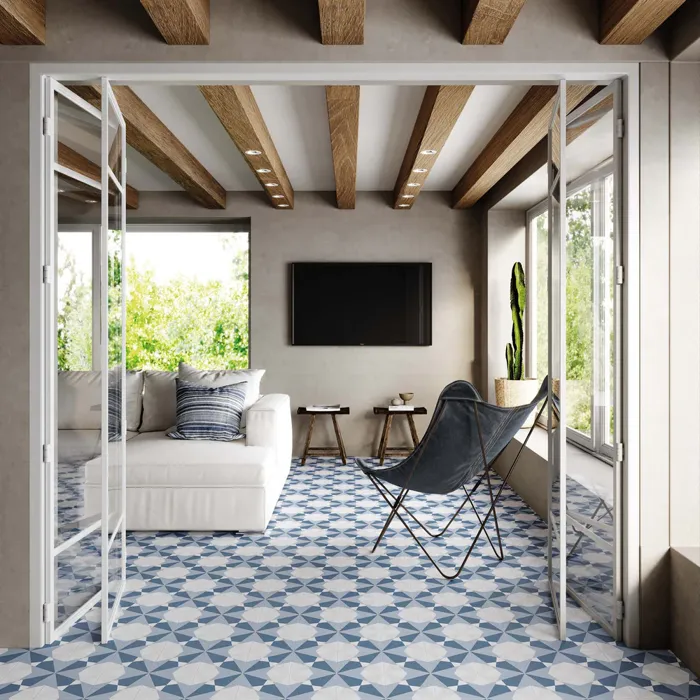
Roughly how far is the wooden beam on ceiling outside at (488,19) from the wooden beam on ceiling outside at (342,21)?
0.40 m

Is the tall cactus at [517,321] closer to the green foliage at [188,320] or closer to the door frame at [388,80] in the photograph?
the green foliage at [188,320]

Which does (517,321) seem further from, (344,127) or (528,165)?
(344,127)

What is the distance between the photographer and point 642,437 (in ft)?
8.82

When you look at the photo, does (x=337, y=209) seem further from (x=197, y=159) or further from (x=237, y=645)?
(x=237, y=645)

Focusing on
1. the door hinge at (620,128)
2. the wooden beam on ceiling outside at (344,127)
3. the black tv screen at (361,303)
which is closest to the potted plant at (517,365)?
the black tv screen at (361,303)

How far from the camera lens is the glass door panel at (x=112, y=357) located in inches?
111

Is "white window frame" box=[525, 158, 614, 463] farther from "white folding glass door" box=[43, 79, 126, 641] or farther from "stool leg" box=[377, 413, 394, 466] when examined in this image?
"stool leg" box=[377, 413, 394, 466]

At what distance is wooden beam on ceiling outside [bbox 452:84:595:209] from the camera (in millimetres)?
3547

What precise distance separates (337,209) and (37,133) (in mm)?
4347

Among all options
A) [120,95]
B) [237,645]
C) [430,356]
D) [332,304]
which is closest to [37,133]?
[120,95]

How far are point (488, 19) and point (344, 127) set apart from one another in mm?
1599

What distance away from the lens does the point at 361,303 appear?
22.5 feet

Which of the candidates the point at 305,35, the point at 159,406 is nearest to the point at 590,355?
the point at 305,35

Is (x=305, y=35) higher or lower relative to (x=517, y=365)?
higher
